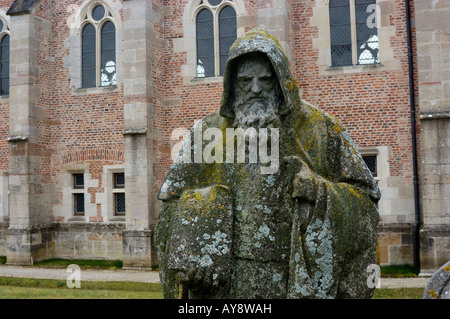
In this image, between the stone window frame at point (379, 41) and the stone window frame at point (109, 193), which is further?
the stone window frame at point (109, 193)

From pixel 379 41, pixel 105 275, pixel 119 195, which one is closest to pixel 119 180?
pixel 119 195

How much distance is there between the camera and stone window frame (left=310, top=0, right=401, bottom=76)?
1317 cm

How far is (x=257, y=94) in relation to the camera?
9.59 ft

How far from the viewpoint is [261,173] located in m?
2.86

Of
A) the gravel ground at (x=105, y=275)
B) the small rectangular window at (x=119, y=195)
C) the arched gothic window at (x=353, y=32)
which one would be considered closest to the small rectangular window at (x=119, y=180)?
the small rectangular window at (x=119, y=195)

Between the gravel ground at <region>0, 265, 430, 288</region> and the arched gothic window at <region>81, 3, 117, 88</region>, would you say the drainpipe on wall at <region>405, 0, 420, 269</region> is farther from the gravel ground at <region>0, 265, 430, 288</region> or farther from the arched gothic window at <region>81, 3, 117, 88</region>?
the arched gothic window at <region>81, 3, 117, 88</region>

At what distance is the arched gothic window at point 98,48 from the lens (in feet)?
51.9

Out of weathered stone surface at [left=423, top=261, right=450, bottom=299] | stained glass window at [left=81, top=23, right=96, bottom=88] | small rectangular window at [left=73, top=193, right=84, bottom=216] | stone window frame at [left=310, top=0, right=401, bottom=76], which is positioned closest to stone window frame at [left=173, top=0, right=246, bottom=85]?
stone window frame at [left=310, top=0, right=401, bottom=76]

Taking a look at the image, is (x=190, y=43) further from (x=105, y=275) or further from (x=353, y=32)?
(x=105, y=275)

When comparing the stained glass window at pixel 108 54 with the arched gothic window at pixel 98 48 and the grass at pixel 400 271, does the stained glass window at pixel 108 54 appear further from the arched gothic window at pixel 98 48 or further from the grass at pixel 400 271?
the grass at pixel 400 271

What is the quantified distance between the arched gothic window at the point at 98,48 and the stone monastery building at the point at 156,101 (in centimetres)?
4

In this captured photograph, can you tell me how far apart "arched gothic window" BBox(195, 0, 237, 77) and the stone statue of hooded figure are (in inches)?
461
